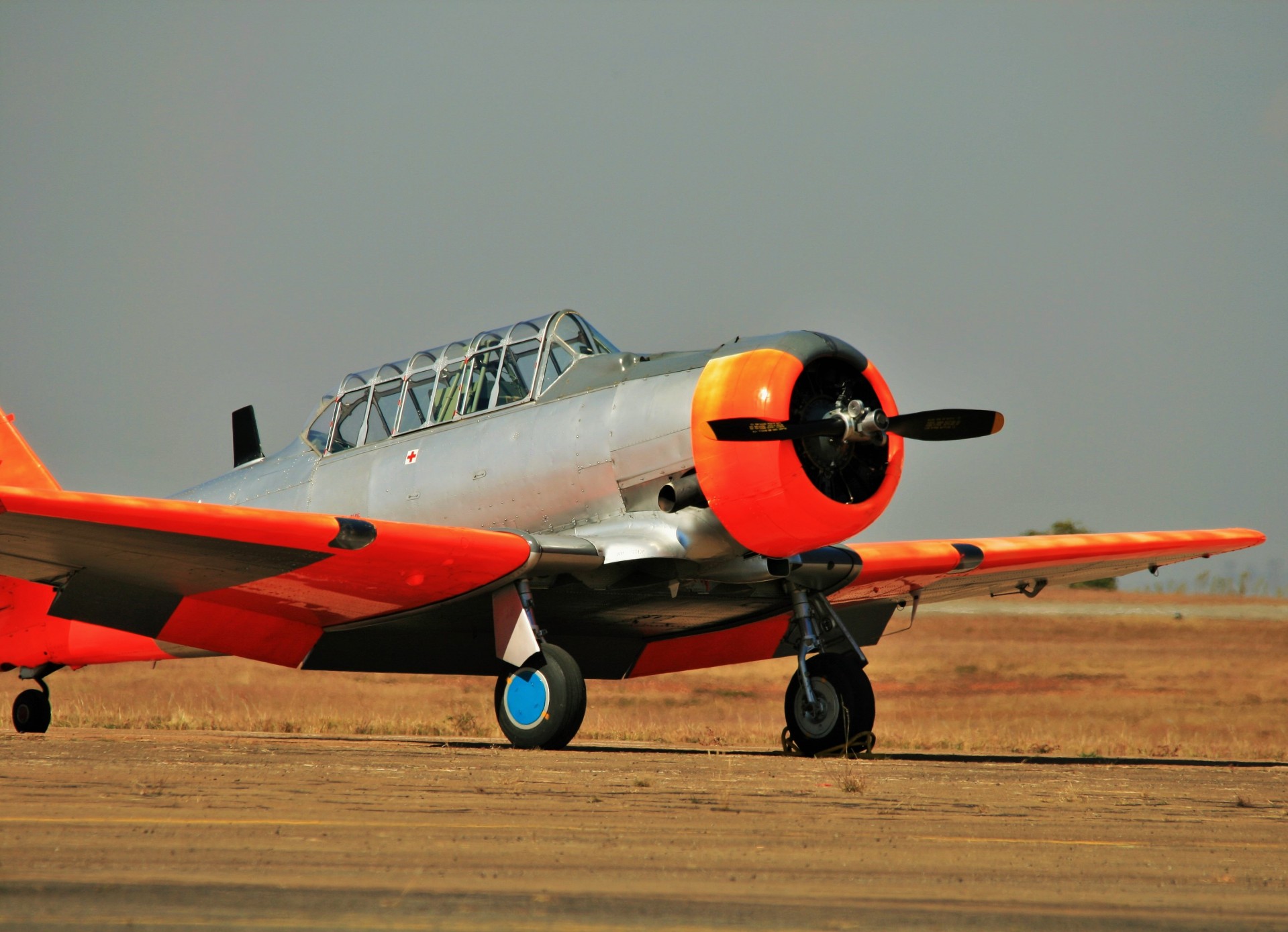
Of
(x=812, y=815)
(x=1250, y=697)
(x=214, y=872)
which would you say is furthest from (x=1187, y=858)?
(x=1250, y=697)

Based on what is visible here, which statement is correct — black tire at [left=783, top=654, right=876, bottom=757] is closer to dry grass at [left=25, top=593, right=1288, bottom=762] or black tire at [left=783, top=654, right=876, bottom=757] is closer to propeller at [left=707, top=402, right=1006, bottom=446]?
propeller at [left=707, top=402, right=1006, bottom=446]

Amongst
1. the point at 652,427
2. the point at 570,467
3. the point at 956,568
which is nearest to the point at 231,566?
the point at 570,467

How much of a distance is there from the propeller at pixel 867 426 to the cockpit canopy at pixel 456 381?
2.17 m

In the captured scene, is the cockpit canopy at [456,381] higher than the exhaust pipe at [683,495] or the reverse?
higher

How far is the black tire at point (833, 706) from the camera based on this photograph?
35.9 ft

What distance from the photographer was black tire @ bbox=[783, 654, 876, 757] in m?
11.0

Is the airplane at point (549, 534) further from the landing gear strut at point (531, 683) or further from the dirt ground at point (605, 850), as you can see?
the dirt ground at point (605, 850)

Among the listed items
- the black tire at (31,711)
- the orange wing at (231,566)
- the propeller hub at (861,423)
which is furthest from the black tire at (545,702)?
the black tire at (31,711)

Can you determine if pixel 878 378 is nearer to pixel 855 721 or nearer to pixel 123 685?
pixel 855 721

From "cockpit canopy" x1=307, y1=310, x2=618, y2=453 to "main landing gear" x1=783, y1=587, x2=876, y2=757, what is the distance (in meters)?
3.00

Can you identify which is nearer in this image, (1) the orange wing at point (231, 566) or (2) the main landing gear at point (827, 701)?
(1) the orange wing at point (231, 566)

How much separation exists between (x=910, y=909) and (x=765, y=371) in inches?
251

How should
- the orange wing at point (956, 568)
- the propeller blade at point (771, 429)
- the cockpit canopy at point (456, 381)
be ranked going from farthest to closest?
the orange wing at point (956, 568)
the cockpit canopy at point (456, 381)
the propeller blade at point (771, 429)

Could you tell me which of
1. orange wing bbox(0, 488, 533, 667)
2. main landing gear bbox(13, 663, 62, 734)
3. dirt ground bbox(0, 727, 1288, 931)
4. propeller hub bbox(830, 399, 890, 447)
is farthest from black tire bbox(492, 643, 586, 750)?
main landing gear bbox(13, 663, 62, 734)
